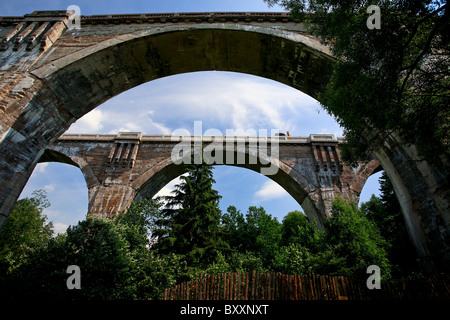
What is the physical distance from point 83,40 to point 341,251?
12497mm

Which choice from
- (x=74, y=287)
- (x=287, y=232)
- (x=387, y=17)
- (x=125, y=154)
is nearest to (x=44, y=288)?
(x=74, y=287)

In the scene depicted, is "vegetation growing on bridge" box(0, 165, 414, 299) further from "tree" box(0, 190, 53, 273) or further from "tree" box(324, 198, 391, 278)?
"tree" box(0, 190, 53, 273)

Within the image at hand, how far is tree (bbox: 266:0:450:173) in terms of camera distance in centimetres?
404

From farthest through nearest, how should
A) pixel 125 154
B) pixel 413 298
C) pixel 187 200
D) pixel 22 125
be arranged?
pixel 125 154
pixel 187 200
pixel 22 125
pixel 413 298

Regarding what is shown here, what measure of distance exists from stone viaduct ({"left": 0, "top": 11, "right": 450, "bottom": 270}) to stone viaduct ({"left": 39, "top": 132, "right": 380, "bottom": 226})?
9.32 meters

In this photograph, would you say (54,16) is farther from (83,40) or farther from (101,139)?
(101,139)

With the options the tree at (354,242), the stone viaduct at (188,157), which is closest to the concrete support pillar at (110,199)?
the stone viaduct at (188,157)

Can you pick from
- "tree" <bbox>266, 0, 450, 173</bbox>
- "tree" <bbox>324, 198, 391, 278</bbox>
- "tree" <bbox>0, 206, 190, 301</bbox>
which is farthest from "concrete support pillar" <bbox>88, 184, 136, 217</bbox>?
"tree" <bbox>266, 0, 450, 173</bbox>

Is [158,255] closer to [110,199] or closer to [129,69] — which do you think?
[110,199]

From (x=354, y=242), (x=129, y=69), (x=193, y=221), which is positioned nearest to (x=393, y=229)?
(x=354, y=242)

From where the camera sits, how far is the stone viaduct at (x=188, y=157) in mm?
15562

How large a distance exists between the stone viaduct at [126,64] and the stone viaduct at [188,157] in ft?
30.6
